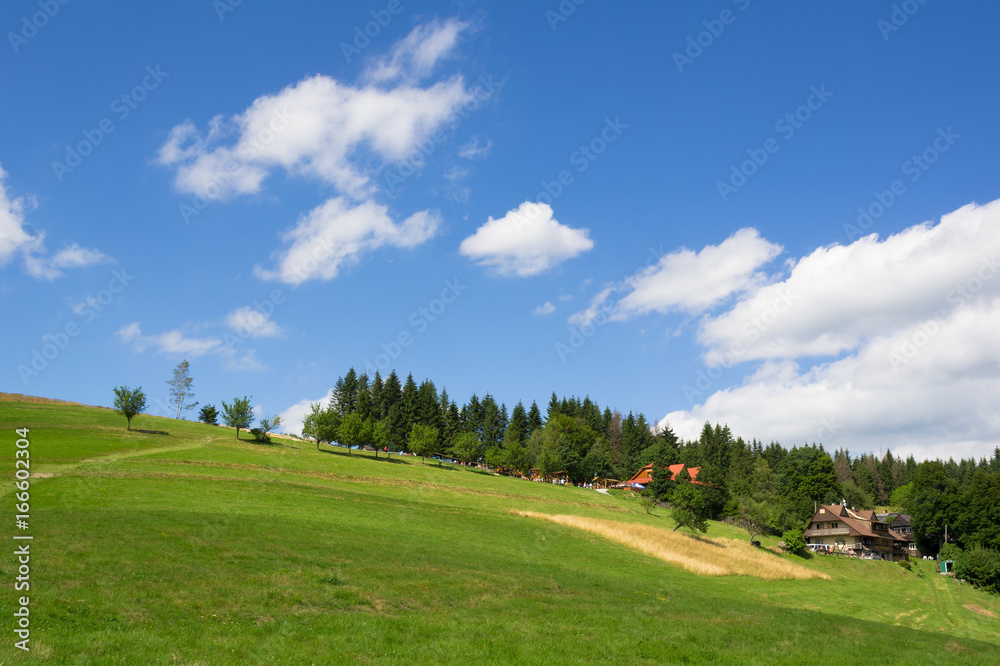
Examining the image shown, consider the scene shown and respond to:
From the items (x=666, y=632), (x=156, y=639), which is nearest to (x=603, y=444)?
Answer: (x=666, y=632)

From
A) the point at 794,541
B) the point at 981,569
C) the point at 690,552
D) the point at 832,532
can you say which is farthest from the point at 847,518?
the point at 690,552

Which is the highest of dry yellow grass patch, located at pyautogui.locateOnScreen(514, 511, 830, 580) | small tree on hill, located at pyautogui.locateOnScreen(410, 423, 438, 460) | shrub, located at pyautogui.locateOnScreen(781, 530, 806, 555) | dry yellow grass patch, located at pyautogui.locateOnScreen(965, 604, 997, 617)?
small tree on hill, located at pyautogui.locateOnScreen(410, 423, 438, 460)

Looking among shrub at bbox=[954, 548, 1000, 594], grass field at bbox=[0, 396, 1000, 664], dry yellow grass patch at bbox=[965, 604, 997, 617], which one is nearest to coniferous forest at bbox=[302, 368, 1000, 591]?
shrub at bbox=[954, 548, 1000, 594]

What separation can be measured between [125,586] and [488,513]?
43282mm

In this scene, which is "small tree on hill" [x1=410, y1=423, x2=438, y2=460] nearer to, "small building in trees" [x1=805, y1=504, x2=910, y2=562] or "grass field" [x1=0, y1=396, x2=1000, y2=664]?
"grass field" [x1=0, y1=396, x2=1000, y2=664]

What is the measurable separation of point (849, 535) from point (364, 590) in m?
120

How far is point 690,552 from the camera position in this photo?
55594mm

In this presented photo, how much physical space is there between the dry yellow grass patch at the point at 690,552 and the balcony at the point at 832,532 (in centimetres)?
5734

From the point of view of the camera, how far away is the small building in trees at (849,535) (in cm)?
10962

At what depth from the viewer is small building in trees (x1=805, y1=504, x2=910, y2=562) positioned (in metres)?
110

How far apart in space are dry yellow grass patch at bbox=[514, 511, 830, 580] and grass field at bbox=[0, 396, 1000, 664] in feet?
3.90

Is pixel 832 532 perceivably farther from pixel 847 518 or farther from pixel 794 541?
pixel 794 541

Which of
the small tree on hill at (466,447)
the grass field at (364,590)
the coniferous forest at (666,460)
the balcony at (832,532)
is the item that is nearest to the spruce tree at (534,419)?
the coniferous forest at (666,460)

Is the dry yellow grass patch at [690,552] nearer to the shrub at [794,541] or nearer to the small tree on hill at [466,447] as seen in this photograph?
the shrub at [794,541]
